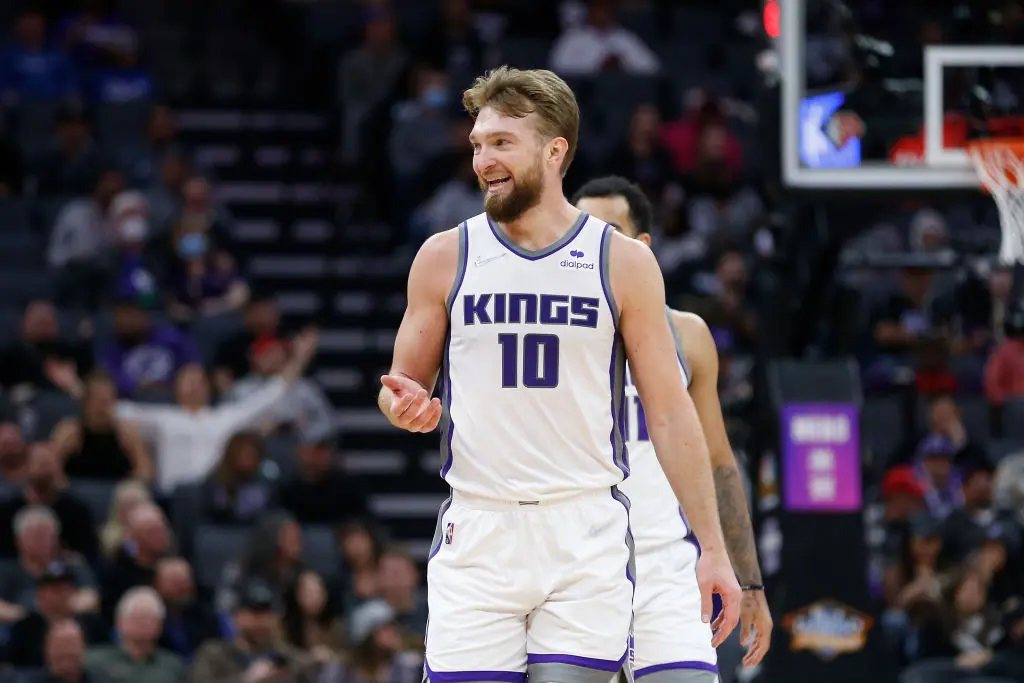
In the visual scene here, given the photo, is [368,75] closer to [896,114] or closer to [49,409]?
[49,409]

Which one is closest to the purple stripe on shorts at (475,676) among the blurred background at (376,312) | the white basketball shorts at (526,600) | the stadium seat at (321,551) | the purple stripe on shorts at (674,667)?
the white basketball shorts at (526,600)

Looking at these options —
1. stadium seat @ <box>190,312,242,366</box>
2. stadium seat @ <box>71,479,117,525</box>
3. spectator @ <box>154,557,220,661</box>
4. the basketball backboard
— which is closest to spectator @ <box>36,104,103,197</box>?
stadium seat @ <box>190,312,242,366</box>

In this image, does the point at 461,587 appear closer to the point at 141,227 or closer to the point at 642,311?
→ the point at 642,311

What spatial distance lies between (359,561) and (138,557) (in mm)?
1456

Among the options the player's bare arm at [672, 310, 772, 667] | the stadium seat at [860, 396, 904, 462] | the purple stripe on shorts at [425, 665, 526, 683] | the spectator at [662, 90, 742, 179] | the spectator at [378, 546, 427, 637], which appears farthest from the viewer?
the spectator at [662, 90, 742, 179]

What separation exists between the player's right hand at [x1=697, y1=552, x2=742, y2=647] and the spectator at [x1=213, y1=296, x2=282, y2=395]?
829cm

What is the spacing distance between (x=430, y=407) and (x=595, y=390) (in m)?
0.51

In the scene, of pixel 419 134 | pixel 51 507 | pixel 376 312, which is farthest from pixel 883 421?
pixel 51 507

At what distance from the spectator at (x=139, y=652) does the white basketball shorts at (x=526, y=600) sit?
5841mm

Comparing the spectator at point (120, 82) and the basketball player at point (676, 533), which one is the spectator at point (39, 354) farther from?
the basketball player at point (676, 533)

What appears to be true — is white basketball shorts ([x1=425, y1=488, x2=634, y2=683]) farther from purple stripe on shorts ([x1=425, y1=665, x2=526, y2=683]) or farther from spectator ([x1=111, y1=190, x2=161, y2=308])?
spectator ([x1=111, y1=190, x2=161, y2=308])

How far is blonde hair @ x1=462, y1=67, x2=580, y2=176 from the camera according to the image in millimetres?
4707

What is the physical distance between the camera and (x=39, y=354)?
41.4 feet

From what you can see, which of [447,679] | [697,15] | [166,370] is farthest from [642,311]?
[697,15]
